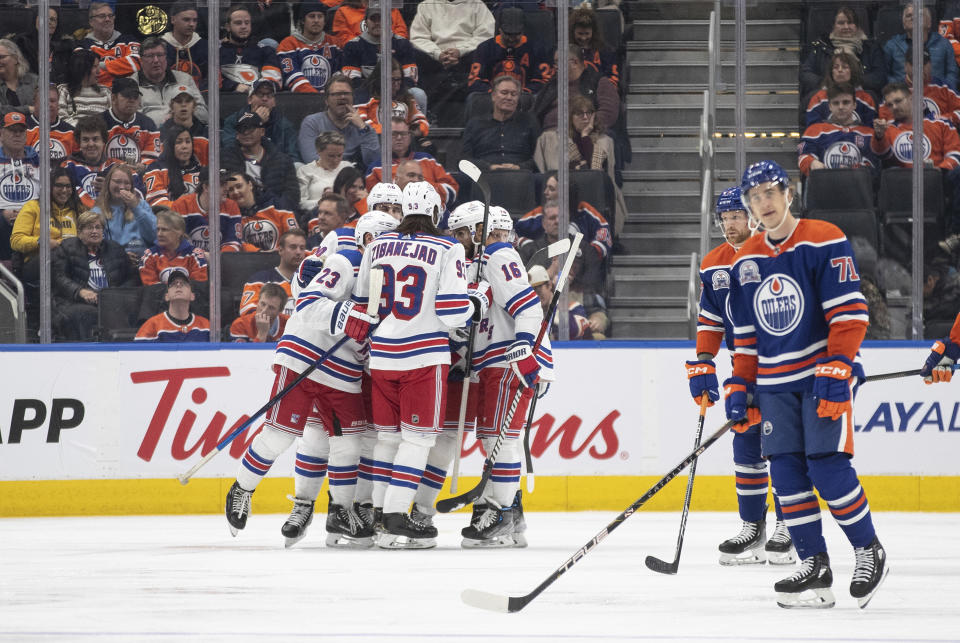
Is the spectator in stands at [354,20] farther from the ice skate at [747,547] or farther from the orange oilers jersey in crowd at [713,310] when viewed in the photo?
the ice skate at [747,547]

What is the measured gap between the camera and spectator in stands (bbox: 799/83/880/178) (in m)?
7.23

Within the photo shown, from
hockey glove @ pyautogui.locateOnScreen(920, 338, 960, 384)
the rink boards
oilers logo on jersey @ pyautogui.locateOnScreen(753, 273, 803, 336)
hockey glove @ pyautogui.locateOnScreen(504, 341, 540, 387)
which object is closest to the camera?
oilers logo on jersey @ pyautogui.locateOnScreen(753, 273, 803, 336)

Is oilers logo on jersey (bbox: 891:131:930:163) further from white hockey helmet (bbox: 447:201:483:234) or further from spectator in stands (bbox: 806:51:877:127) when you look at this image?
white hockey helmet (bbox: 447:201:483:234)

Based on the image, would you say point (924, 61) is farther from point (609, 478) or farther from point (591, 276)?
point (609, 478)

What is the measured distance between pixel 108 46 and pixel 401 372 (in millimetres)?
3287

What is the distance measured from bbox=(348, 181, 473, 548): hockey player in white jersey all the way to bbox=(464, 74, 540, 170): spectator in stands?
2077 millimetres

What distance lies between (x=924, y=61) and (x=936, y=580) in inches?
153

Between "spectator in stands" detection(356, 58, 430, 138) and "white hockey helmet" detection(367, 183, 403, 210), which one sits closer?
"white hockey helmet" detection(367, 183, 403, 210)

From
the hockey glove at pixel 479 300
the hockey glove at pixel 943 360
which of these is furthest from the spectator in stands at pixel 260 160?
the hockey glove at pixel 943 360

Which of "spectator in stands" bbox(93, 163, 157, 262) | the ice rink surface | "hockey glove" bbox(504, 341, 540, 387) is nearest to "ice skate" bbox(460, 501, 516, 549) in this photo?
the ice rink surface

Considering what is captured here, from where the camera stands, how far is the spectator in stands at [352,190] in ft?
23.8

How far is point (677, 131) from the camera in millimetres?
7418

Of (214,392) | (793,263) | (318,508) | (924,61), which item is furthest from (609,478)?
(793,263)

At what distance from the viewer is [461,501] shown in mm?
5402
